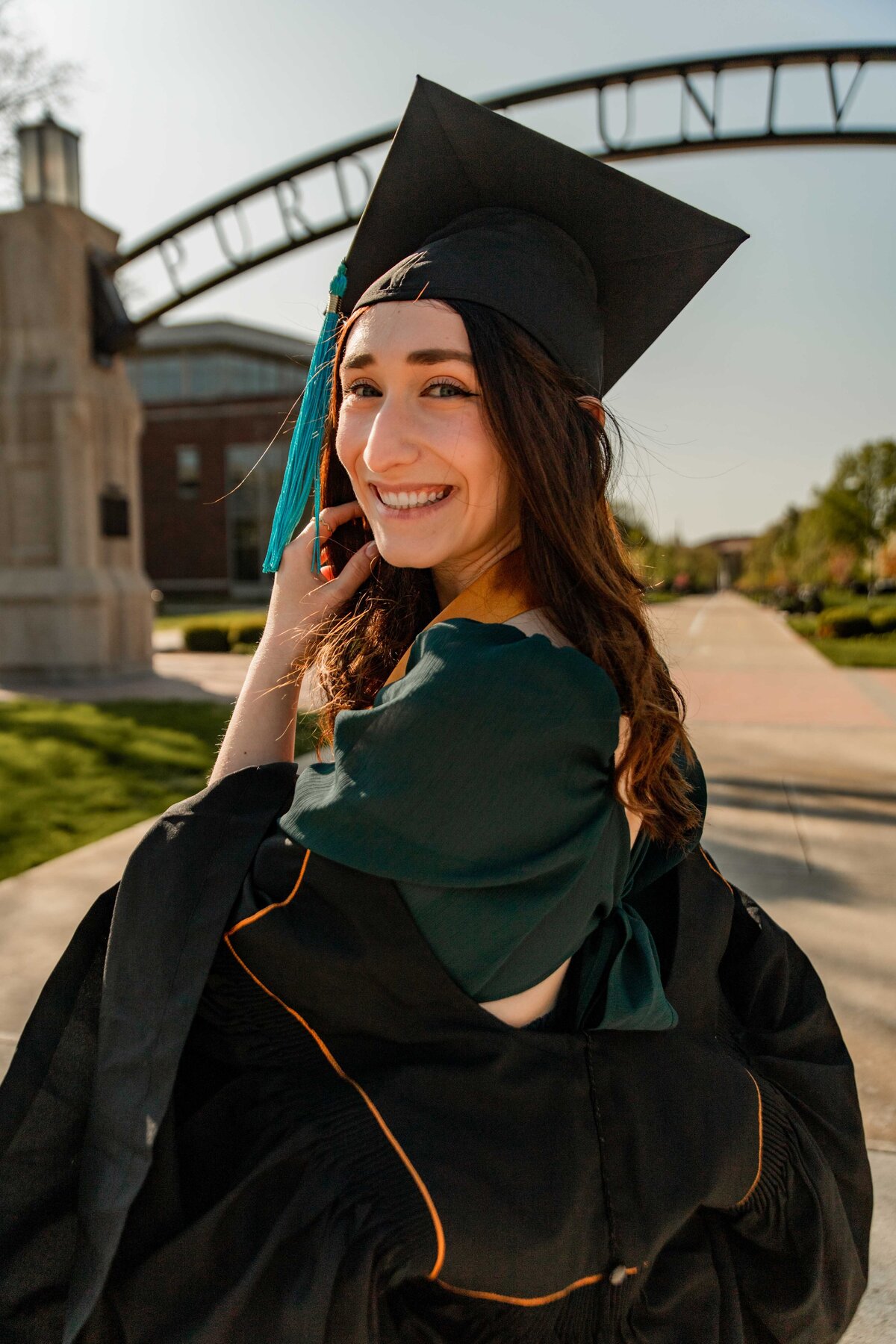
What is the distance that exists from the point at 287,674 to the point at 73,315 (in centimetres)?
1020

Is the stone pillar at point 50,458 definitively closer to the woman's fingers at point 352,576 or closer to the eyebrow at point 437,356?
the woman's fingers at point 352,576

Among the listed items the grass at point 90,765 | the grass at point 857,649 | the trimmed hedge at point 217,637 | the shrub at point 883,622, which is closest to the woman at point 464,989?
the grass at point 90,765

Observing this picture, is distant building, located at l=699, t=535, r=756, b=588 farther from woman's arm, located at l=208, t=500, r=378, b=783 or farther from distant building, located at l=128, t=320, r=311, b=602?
woman's arm, located at l=208, t=500, r=378, b=783

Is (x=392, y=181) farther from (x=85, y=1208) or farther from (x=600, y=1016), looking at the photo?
→ (x=85, y=1208)

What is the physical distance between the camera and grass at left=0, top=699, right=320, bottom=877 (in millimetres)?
4766

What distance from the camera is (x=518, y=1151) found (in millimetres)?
1117

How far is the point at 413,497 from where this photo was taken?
1405mm

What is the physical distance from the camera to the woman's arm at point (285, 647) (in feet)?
4.87

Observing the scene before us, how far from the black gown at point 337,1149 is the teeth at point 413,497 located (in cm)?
45

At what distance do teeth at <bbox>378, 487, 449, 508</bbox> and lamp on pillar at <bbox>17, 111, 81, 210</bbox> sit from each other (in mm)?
10556

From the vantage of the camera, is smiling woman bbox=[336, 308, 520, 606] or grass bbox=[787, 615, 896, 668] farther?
grass bbox=[787, 615, 896, 668]

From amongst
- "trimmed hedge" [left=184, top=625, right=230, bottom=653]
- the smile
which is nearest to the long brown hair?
the smile

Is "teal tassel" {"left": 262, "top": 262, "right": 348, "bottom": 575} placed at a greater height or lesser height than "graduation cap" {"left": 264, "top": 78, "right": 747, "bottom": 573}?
lesser

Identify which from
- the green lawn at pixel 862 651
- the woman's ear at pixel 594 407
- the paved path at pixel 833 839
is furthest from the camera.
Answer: the green lawn at pixel 862 651
